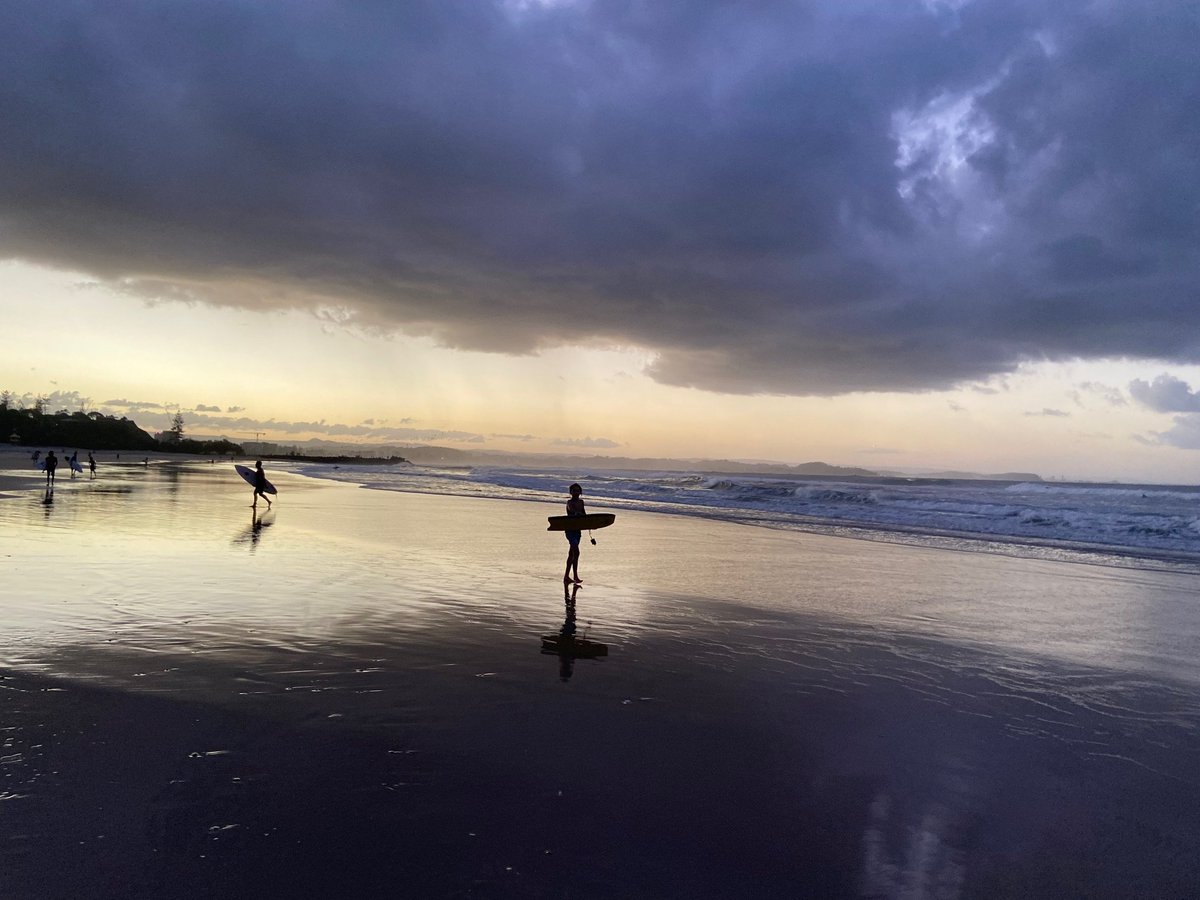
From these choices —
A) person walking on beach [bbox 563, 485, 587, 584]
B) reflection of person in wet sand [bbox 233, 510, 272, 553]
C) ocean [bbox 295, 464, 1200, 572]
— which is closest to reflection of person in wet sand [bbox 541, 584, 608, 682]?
person walking on beach [bbox 563, 485, 587, 584]

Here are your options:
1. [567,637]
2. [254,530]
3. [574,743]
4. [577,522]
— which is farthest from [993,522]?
[574,743]

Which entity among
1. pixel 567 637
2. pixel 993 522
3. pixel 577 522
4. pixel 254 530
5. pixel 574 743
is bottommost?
pixel 254 530

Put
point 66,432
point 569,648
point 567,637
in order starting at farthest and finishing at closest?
point 66,432 < point 567,637 < point 569,648

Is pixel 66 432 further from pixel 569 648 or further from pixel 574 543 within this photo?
pixel 569 648

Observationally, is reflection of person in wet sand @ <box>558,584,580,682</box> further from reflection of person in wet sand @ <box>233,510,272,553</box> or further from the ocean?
the ocean

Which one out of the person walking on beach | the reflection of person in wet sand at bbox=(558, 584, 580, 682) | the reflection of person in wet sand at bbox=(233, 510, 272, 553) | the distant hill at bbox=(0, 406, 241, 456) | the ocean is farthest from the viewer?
the distant hill at bbox=(0, 406, 241, 456)

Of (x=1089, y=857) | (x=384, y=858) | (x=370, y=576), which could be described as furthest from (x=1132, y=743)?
(x=370, y=576)

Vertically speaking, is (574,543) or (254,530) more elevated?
(574,543)

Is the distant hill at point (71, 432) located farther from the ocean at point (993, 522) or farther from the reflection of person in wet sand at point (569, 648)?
the reflection of person in wet sand at point (569, 648)

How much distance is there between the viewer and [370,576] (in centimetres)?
1323

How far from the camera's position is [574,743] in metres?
5.58

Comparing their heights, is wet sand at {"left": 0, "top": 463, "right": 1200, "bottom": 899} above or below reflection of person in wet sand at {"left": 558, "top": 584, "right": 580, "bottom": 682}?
above

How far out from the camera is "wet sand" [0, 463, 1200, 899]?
3.92m

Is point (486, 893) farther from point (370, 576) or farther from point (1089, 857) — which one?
point (370, 576)
